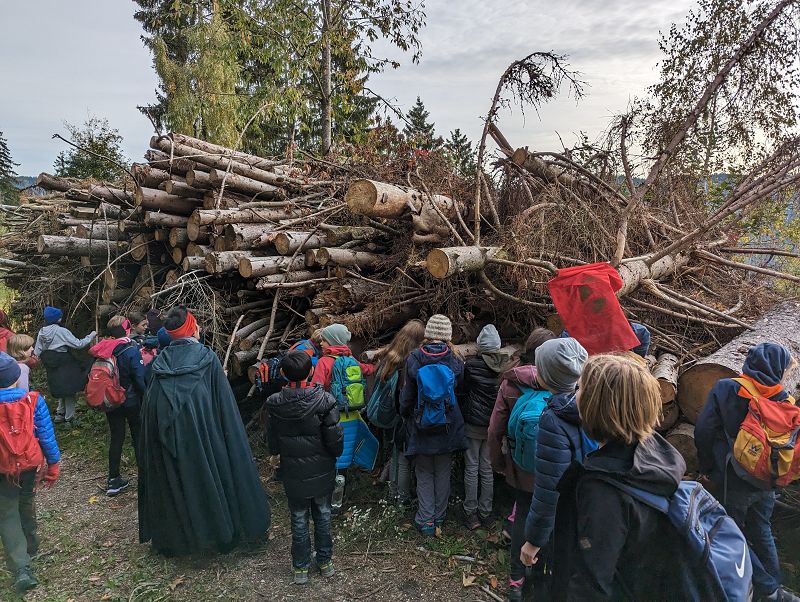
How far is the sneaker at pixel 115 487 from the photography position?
16.7 ft

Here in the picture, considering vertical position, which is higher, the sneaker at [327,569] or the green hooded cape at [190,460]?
the green hooded cape at [190,460]

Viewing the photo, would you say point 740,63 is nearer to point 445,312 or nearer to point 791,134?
point 791,134

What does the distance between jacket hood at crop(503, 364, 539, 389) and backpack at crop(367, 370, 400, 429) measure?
1.20 m

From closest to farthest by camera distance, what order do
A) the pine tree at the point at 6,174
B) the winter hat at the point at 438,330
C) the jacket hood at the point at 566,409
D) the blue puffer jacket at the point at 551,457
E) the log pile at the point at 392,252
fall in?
the blue puffer jacket at the point at 551,457, the jacket hood at the point at 566,409, the winter hat at the point at 438,330, the log pile at the point at 392,252, the pine tree at the point at 6,174

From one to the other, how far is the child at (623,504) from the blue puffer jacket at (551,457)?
454 mm

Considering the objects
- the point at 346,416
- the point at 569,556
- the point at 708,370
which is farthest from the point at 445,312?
the point at 569,556

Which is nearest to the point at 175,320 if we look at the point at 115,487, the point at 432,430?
the point at 432,430

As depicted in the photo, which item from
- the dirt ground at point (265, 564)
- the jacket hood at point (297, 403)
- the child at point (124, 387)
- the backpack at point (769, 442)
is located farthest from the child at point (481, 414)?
the child at point (124, 387)

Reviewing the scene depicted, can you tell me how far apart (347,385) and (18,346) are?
Answer: 3336 millimetres

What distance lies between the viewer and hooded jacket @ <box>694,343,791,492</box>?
3018mm

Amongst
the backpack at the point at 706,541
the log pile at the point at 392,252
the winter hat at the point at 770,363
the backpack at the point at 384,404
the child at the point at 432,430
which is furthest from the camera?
the log pile at the point at 392,252

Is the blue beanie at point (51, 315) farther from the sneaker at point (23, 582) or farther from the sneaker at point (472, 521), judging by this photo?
the sneaker at point (472, 521)

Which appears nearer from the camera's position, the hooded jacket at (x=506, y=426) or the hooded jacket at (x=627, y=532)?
the hooded jacket at (x=627, y=532)

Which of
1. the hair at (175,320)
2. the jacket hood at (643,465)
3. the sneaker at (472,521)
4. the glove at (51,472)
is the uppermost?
the hair at (175,320)
